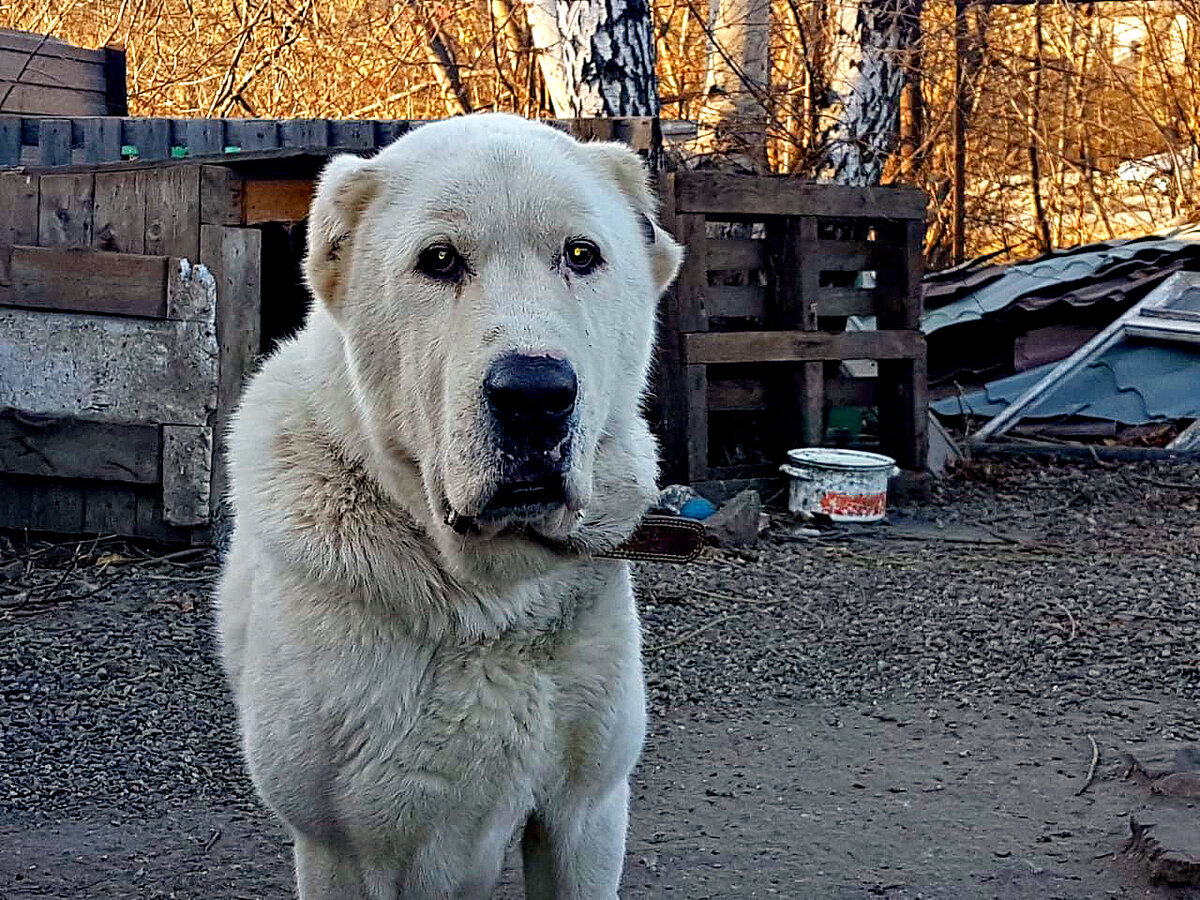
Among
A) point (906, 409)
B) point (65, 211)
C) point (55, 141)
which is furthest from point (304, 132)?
point (906, 409)

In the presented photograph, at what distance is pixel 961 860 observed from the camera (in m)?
3.11

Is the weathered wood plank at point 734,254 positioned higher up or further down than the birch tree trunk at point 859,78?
further down

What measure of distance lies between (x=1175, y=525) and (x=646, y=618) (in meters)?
2.86

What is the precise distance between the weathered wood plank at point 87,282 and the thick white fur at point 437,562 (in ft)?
11.4

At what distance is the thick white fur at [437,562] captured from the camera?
1878 mm

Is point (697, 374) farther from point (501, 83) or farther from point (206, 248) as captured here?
point (501, 83)

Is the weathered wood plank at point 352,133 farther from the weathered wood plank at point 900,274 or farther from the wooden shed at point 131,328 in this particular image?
the weathered wood plank at point 900,274

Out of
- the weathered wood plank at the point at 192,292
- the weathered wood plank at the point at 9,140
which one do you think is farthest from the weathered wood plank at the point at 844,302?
the weathered wood plank at the point at 9,140

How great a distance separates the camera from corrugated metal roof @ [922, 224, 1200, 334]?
8.96 m

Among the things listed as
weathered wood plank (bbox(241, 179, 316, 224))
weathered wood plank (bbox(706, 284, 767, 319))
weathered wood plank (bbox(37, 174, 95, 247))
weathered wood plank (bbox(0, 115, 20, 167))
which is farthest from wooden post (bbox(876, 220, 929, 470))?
weathered wood plank (bbox(0, 115, 20, 167))

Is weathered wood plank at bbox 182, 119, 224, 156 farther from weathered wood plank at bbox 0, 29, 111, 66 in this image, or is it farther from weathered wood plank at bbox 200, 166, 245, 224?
weathered wood plank at bbox 200, 166, 245, 224

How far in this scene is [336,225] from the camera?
78.2 inches

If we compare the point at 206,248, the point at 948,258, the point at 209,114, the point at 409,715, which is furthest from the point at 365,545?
the point at 948,258

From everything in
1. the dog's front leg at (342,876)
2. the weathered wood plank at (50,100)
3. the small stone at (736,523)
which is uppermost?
the weathered wood plank at (50,100)
